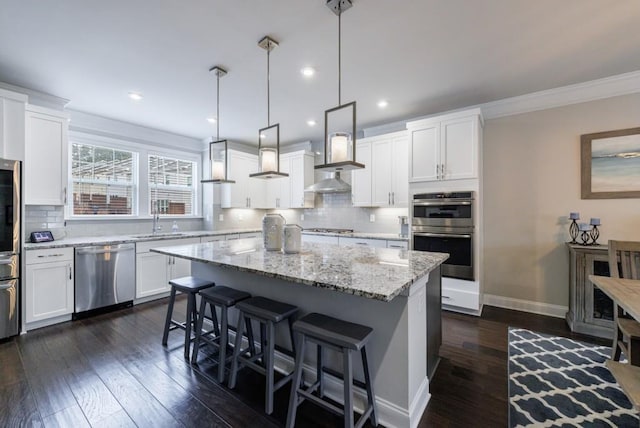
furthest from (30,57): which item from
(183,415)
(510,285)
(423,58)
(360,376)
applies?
(510,285)

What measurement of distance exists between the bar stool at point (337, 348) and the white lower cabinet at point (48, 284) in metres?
3.27

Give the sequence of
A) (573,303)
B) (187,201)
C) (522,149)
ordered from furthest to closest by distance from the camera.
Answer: (187,201) → (522,149) → (573,303)

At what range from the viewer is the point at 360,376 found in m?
1.84

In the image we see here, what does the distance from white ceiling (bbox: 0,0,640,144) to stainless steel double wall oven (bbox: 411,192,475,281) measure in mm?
1317

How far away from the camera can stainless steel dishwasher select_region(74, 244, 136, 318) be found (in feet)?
11.2

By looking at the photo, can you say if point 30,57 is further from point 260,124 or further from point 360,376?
point 360,376

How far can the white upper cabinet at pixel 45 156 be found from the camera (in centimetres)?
322

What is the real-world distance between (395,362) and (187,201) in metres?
5.00

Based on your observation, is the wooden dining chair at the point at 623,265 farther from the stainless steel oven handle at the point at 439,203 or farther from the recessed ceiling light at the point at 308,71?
the recessed ceiling light at the point at 308,71

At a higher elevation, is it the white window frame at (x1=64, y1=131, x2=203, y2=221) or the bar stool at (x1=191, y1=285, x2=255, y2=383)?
the white window frame at (x1=64, y1=131, x2=203, y2=221)

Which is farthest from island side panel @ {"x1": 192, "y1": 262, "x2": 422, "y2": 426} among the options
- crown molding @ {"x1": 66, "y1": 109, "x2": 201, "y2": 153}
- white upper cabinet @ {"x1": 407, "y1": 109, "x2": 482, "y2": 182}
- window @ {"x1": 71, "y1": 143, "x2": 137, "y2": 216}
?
crown molding @ {"x1": 66, "y1": 109, "x2": 201, "y2": 153}

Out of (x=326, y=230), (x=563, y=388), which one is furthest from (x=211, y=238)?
(x=563, y=388)

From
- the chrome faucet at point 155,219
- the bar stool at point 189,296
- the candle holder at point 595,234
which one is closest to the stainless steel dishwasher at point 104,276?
the chrome faucet at point 155,219

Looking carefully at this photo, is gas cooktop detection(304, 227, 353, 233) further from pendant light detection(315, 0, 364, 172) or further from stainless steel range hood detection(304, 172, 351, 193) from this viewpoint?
pendant light detection(315, 0, 364, 172)
